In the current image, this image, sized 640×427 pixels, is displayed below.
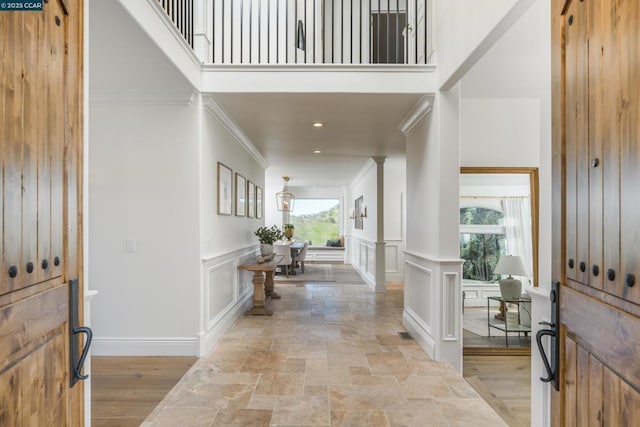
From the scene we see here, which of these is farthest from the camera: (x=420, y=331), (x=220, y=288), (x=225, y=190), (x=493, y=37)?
(x=225, y=190)

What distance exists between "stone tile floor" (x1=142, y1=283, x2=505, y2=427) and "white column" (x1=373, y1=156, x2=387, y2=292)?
2.15 meters

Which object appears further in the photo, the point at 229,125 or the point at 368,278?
the point at 368,278

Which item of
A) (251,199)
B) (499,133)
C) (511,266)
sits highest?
(499,133)

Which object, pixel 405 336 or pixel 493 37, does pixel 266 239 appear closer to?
pixel 405 336

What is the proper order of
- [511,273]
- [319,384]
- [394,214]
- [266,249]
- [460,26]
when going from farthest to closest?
[394,214] → [266,249] → [511,273] → [319,384] → [460,26]

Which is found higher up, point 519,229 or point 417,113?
point 417,113

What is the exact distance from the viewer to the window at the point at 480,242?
5.27 m

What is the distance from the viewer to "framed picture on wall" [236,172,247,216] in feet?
15.7

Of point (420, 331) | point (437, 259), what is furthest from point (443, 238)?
point (420, 331)

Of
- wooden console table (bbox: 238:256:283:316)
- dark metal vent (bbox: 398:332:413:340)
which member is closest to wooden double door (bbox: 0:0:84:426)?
dark metal vent (bbox: 398:332:413:340)

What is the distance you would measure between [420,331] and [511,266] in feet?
5.96

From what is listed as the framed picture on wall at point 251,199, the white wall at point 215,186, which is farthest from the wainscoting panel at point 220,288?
the framed picture on wall at point 251,199

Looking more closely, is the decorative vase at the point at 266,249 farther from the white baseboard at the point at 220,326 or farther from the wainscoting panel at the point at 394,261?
the wainscoting panel at the point at 394,261

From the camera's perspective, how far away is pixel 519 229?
201 inches
